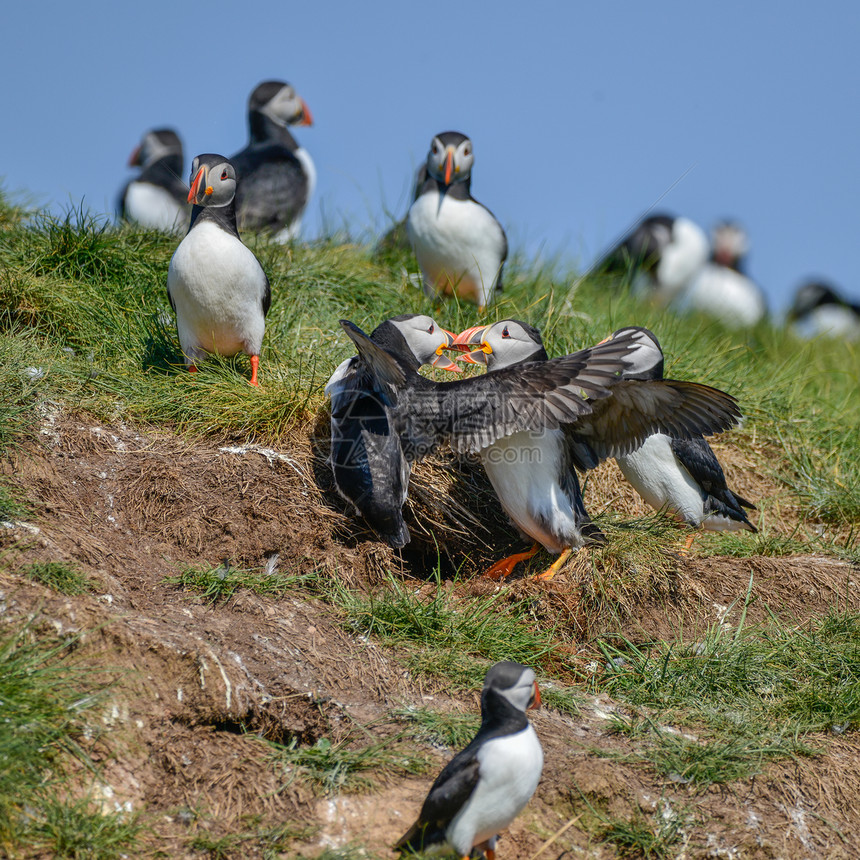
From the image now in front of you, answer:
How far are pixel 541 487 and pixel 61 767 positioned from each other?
93.3 inches

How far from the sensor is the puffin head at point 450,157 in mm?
7047

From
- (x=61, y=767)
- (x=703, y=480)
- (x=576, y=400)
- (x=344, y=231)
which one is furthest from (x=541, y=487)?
(x=344, y=231)

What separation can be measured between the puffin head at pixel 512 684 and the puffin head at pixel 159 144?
9.97m

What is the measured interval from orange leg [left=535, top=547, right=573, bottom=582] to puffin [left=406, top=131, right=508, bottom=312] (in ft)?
8.42

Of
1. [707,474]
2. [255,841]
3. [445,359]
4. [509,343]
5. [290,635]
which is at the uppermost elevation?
[509,343]

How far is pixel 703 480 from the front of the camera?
535cm

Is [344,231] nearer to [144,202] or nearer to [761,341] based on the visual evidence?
[144,202]

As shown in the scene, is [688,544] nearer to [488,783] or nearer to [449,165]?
[488,783]

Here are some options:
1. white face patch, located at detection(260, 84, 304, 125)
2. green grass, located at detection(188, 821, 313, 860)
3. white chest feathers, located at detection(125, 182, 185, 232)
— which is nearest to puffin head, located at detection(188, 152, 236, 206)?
green grass, located at detection(188, 821, 313, 860)

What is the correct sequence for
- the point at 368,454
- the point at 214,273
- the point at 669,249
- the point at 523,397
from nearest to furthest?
1. the point at 523,397
2. the point at 368,454
3. the point at 214,273
4. the point at 669,249

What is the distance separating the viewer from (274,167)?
28.9 feet

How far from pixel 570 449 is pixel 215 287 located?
6.30ft

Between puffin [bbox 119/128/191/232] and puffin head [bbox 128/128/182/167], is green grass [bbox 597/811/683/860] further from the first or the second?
puffin head [bbox 128/128/182/167]

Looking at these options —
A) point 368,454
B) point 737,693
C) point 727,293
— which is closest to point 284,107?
point 368,454
